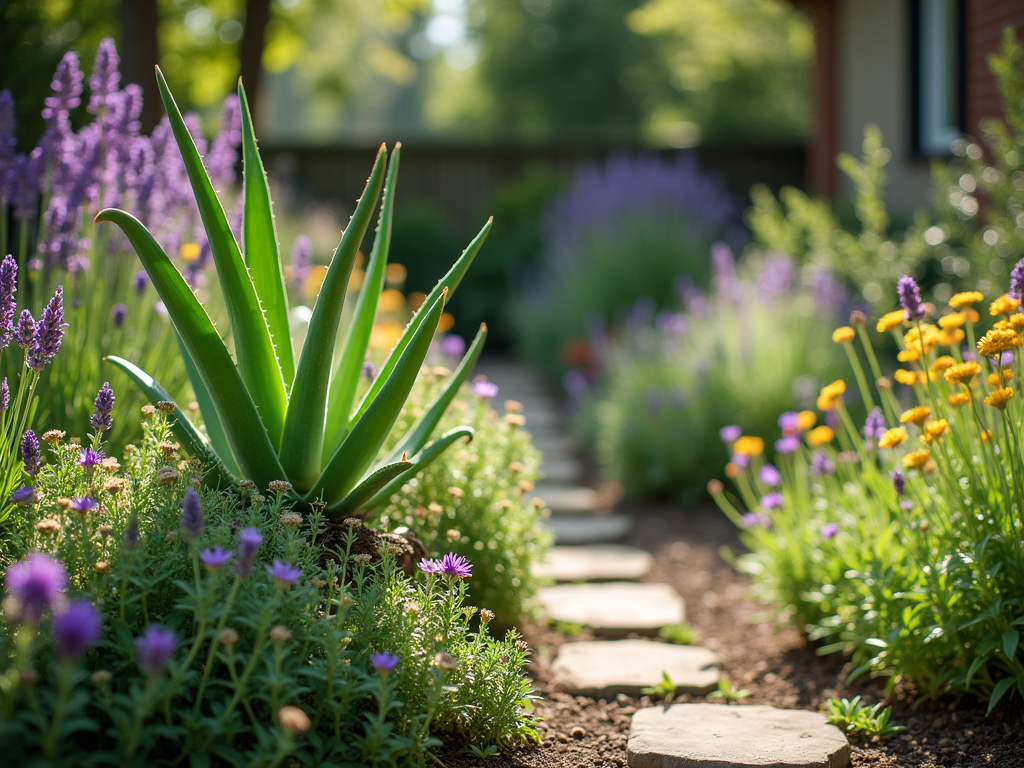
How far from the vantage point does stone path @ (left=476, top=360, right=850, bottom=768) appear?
6.48 feet

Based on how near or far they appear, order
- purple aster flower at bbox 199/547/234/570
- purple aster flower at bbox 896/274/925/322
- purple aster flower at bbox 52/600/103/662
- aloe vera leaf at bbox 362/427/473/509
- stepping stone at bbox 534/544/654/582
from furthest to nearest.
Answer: stepping stone at bbox 534/544/654/582
purple aster flower at bbox 896/274/925/322
aloe vera leaf at bbox 362/427/473/509
purple aster flower at bbox 199/547/234/570
purple aster flower at bbox 52/600/103/662

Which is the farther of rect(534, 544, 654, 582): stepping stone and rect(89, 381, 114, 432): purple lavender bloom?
rect(534, 544, 654, 582): stepping stone

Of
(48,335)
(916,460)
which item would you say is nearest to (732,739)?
(916,460)

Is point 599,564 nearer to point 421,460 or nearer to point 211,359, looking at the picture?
point 421,460

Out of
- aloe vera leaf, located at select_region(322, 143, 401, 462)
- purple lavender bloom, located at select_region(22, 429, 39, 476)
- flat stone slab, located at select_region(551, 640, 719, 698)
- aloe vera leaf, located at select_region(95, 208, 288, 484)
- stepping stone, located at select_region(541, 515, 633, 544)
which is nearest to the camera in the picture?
purple lavender bloom, located at select_region(22, 429, 39, 476)

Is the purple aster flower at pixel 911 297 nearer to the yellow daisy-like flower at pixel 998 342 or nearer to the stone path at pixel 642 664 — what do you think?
the yellow daisy-like flower at pixel 998 342

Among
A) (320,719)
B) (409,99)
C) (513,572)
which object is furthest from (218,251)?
(409,99)

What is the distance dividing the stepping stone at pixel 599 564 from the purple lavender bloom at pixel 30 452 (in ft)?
6.88

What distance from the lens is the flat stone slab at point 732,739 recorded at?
1916 millimetres

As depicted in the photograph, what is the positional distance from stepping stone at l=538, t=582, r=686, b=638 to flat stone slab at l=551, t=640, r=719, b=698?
13 centimetres

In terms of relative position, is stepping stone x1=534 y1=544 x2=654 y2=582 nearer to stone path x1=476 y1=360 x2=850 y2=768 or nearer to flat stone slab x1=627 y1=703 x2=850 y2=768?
stone path x1=476 y1=360 x2=850 y2=768

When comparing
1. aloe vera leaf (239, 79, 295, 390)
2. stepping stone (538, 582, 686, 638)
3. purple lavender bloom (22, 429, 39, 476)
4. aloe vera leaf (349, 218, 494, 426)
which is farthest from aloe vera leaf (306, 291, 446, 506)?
stepping stone (538, 582, 686, 638)

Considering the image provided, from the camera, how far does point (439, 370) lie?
2865 mm

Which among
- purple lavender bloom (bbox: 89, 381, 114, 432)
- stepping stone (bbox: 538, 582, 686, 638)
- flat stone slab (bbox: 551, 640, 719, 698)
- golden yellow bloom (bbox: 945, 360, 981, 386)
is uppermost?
golden yellow bloom (bbox: 945, 360, 981, 386)
